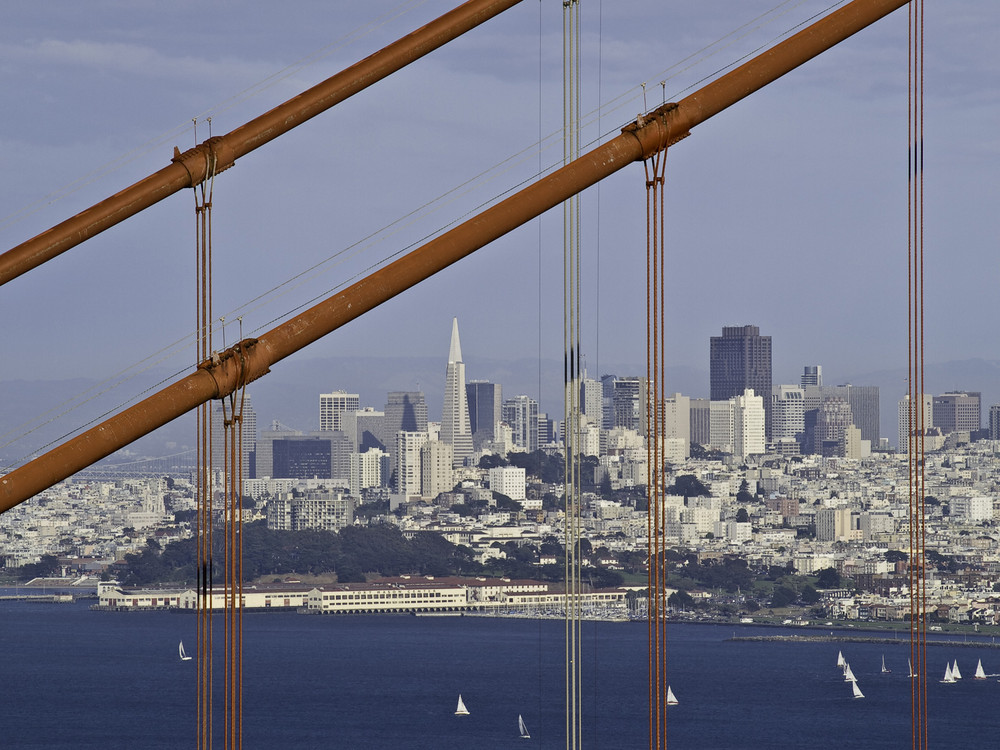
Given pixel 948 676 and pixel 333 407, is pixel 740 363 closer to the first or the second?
pixel 333 407

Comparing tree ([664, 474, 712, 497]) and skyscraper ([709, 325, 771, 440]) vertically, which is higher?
skyscraper ([709, 325, 771, 440])

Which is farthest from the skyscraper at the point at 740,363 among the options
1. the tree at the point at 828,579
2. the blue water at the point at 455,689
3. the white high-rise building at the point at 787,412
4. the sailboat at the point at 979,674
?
the sailboat at the point at 979,674

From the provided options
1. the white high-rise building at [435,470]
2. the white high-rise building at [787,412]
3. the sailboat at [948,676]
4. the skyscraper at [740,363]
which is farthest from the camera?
the skyscraper at [740,363]

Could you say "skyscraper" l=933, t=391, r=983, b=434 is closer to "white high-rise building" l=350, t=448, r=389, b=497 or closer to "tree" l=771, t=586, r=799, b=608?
Answer: "white high-rise building" l=350, t=448, r=389, b=497

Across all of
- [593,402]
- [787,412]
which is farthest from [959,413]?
[593,402]

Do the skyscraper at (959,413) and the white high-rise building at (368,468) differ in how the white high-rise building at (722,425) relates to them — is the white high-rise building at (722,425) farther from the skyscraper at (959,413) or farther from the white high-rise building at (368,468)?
the white high-rise building at (368,468)

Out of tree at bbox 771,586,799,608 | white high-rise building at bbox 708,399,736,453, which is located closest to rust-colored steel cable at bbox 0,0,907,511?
tree at bbox 771,586,799,608

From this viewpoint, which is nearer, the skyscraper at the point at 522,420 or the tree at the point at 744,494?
the tree at the point at 744,494
